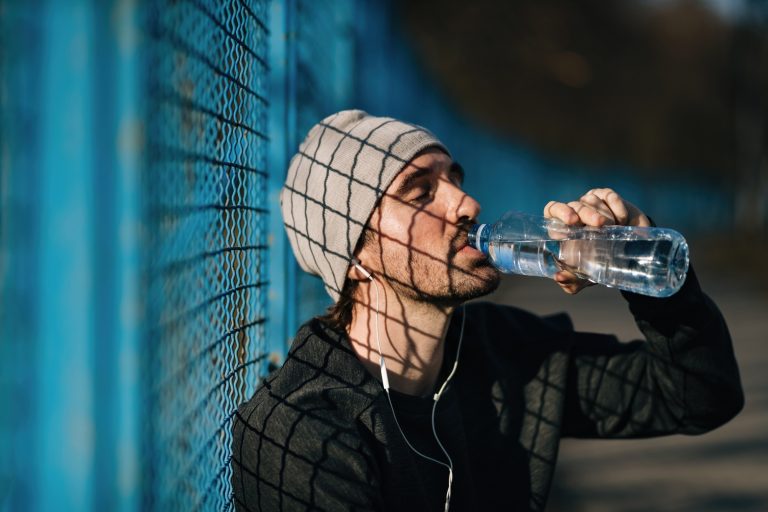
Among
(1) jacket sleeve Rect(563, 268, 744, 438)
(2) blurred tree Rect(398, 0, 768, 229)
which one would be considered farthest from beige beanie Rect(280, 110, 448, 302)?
(2) blurred tree Rect(398, 0, 768, 229)

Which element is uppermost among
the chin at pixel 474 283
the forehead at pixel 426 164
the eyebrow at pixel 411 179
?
the forehead at pixel 426 164

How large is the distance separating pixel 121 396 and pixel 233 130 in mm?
1022

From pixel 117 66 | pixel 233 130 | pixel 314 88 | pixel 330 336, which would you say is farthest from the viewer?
pixel 314 88

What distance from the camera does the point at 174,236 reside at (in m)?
1.41

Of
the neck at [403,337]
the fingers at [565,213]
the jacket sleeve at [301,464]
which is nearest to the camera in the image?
the jacket sleeve at [301,464]

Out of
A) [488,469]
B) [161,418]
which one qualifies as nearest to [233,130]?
[161,418]

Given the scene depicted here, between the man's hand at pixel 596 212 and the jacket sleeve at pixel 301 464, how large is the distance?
737mm

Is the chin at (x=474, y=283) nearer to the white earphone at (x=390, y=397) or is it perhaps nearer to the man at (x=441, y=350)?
the man at (x=441, y=350)

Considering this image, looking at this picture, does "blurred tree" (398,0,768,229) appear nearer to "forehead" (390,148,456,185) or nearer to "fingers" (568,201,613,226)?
"forehead" (390,148,456,185)

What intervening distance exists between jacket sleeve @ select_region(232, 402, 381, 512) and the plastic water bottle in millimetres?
731

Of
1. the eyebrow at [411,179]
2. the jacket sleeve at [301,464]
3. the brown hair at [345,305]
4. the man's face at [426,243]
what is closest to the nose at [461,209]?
the man's face at [426,243]

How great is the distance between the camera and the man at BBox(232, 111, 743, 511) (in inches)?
86.6

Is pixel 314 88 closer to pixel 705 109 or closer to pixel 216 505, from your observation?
pixel 216 505

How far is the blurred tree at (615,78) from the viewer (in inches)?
513
